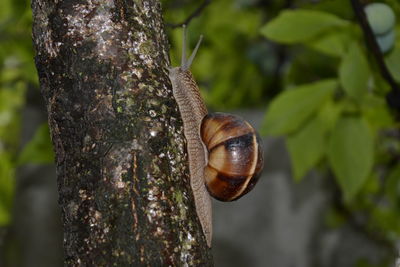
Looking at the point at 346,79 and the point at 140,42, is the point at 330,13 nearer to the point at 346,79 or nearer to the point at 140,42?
the point at 346,79

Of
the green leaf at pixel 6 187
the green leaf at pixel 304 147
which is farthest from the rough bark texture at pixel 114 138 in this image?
the green leaf at pixel 6 187

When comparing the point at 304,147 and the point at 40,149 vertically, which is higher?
the point at 40,149

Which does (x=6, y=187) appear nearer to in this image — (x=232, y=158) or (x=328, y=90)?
(x=328, y=90)

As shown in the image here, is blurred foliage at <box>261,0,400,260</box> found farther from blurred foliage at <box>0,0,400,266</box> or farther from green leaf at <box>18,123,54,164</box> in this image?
green leaf at <box>18,123,54,164</box>

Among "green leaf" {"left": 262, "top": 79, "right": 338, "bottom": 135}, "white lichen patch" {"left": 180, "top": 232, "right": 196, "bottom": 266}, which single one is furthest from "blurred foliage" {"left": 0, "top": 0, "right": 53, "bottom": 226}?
"white lichen patch" {"left": 180, "top": 232, "right": 196, "bottom": 266}

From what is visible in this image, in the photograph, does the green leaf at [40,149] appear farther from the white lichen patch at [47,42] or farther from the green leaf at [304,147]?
the white lichen patch at [47,42]

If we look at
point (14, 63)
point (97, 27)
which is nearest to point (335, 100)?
point (97, 27)
